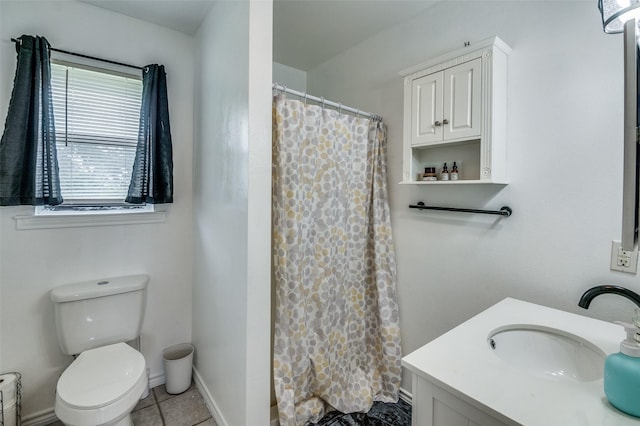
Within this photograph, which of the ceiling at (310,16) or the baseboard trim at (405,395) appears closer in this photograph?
the ceiling at (310,16)

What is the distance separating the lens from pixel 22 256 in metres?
1.66

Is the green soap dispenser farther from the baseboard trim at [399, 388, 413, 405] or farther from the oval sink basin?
the baseboard trim at [399, 388, 413, 405]

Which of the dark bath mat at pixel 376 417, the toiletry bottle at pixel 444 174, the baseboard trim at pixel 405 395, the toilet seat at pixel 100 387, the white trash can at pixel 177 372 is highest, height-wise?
the toiletry bottle at pixel 444 174

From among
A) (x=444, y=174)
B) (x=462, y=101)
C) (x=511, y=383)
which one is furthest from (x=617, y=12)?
(x=511, y=383)

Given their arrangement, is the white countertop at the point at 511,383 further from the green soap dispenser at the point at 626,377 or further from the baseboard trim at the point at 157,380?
the baseboard trim at the point at 157,380

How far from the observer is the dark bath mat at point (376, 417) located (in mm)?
1725

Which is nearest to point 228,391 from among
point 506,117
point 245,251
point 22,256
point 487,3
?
point 245,251

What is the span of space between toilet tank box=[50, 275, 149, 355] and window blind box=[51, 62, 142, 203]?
55 cm

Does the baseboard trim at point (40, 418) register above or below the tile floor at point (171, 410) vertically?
above

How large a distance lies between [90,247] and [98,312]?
0.41 meters

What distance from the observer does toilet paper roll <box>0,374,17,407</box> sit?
148 cm

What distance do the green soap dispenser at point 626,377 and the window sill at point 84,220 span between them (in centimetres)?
229

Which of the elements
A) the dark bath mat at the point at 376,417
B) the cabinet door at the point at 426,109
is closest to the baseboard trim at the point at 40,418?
the dark bath mat at the point at 376,417

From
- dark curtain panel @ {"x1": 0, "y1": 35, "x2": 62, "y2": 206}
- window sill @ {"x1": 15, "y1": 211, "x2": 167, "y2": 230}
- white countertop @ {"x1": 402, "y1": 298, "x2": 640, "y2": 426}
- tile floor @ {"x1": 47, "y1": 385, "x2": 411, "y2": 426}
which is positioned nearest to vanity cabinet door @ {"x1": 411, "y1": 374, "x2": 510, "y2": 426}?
white countertop @ {"x1": 402, "y1": 298, "x2": 640, "y2": 426}
